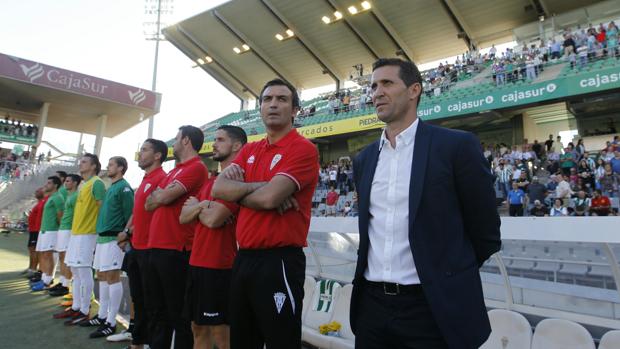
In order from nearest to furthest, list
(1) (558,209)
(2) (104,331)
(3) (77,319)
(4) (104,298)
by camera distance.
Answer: (2) (104,331) < (4) (104,298) < (3) (77,319) < (1) (558,209)

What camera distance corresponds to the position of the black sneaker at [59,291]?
6512 mm

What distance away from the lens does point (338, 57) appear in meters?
26.3

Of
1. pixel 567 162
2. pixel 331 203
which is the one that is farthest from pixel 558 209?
pixel 331 203

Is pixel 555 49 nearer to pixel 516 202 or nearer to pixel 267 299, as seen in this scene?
pixel 516 202

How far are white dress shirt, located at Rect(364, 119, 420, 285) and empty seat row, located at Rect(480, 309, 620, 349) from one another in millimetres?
1828

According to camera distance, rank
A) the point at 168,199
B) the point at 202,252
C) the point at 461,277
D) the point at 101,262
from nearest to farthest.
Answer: the point at 461,277, the point at 202,252, the point at 168,199, the point at 101,262

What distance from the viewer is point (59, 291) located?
6.60 m

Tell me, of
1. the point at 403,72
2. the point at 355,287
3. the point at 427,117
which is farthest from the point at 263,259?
the point at 427,117

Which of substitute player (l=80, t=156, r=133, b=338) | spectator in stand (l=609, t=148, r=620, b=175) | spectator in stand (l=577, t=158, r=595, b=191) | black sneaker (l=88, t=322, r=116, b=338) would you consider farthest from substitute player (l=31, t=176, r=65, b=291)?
spectator in stand (l=609, t=148, r=620, b=175)

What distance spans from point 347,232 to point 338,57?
78.8 ft

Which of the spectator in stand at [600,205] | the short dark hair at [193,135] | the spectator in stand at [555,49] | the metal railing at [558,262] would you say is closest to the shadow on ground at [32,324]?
the short dark hair at [193,135]

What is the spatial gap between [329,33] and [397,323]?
82.1ft

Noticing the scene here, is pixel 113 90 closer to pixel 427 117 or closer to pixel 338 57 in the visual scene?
pixel 338 57

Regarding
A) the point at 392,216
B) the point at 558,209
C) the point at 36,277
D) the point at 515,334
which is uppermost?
the point at 558,209
